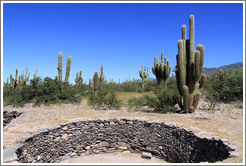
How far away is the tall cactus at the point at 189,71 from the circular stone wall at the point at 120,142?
370 cm

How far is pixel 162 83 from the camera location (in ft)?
70.1

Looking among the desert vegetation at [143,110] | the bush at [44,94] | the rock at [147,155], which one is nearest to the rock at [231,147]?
the desert vegetation at [143,110]

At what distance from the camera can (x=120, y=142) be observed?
8.34 metres

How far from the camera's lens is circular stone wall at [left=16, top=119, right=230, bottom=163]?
241 inches

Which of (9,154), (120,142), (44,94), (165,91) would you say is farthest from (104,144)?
(44,94)

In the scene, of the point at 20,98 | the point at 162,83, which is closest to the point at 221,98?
the point at 162,83

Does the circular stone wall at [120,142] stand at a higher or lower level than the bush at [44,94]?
lower

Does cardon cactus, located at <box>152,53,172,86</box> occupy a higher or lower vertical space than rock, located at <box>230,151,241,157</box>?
higher

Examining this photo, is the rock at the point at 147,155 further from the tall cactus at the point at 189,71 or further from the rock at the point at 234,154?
the tall cactus at the point at 189,71

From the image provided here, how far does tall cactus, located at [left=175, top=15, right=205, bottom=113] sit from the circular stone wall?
12.2 feet

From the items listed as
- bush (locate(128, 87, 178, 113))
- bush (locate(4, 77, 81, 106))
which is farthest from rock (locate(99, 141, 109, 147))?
bush (locate(4, 77, 81, 106))

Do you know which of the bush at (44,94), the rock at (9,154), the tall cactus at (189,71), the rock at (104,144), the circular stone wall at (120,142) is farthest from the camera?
the bush at (44,94)

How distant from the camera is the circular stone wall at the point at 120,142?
612 cm

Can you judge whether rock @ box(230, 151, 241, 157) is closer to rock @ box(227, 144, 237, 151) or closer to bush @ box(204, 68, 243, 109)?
rock @ box(227, 144, 237, 151)
